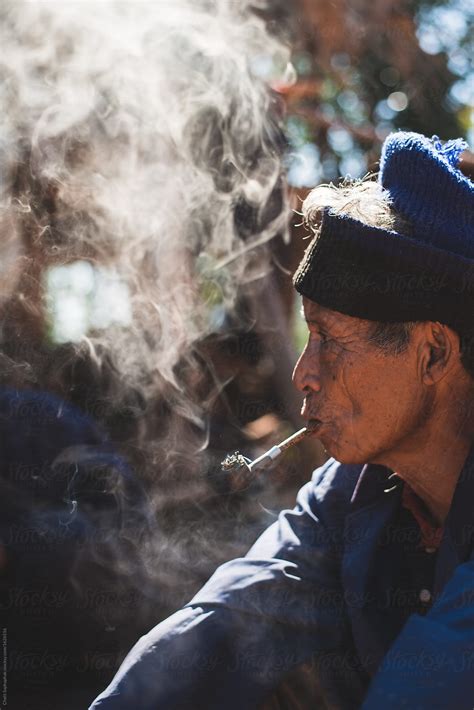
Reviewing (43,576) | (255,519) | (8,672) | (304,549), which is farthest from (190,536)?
(304,549)

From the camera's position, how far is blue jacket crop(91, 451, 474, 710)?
2385mm

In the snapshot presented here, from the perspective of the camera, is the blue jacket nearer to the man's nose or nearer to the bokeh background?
the man's nose

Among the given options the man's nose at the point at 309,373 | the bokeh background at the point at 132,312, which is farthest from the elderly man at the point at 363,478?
the bokeh background at the point at 132,312

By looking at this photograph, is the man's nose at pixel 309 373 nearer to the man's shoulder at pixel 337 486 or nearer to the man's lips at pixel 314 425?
the man's lips at pixel 314 425

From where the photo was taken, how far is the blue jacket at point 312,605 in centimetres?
238

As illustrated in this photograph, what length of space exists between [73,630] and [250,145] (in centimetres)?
280

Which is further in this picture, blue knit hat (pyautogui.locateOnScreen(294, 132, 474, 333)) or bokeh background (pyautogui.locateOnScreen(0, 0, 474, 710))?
bokeh background (pyautogui.locateOnScreen(0, 0, 474, 710))

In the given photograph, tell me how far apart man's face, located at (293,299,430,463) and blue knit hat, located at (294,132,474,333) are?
0.29 feet

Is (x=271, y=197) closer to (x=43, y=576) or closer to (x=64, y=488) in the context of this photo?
(x=64, y=488)

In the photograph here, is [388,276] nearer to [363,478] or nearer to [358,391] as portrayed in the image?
[358,391]

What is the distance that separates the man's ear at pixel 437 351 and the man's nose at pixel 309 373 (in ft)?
0.98

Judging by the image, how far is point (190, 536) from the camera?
3863 mm

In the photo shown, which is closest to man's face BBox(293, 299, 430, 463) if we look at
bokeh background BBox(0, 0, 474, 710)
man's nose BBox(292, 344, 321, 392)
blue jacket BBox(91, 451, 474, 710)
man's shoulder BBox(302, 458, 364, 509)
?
man's nose BBox(292, 344, 321, 392)

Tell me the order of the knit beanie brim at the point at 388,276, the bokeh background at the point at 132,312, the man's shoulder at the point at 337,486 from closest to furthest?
the knit beanie brim at the point at 388,276
the man's shoulder at the point at 337,486
the bokeh background at the point at 132,312
